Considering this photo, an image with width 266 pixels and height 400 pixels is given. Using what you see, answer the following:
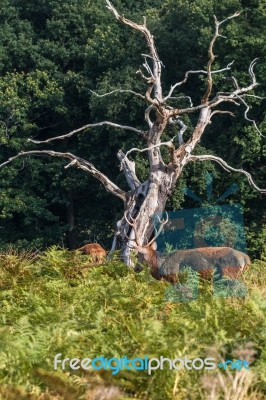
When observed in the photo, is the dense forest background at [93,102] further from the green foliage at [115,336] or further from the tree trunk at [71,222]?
the green foliage at [115,336]

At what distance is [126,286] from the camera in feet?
31.3

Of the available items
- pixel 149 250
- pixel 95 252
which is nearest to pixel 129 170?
pixel 95 252

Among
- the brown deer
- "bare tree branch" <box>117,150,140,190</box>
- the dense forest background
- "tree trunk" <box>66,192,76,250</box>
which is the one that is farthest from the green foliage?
"tree trunk" <box>66,192,76,250</box>

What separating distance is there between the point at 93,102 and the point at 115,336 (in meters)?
16.1

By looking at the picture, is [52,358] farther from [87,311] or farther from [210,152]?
[210,152]

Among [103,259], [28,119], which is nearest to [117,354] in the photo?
[103,259]

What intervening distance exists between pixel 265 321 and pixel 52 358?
1.64 m

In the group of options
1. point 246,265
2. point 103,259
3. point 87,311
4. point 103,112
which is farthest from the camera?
point 103,112

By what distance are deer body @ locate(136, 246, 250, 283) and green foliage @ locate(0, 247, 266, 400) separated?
1.93m

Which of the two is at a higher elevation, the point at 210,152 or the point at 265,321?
the point at 210,152

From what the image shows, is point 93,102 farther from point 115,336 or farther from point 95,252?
point 115,336

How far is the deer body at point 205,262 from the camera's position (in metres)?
11.2

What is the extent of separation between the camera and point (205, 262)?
11.4m

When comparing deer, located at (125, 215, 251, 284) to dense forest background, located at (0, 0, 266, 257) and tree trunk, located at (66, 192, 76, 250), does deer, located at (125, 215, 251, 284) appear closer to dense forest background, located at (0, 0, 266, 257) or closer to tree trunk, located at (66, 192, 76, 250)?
dense forest background, located at (0, 0, 266, 257)
